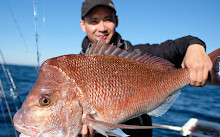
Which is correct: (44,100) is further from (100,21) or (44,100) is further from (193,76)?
(100,21)

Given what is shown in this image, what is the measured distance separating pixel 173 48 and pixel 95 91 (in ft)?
4.58

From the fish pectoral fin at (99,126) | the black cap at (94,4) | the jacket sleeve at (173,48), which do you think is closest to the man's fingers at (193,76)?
the jacket sleeve at (173,48)

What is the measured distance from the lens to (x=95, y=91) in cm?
150

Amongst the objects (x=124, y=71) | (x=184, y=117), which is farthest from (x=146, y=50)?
(x=184, y=117)

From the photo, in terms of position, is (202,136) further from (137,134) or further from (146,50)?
(146,50)

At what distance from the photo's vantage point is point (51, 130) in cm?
141

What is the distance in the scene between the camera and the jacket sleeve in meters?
2.16

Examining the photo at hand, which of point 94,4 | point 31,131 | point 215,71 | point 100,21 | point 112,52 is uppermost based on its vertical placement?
point 94,4

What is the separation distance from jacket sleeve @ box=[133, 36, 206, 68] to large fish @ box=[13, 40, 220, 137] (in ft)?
1.44

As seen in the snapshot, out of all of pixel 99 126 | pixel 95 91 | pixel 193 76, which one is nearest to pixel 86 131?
pixel 99 126

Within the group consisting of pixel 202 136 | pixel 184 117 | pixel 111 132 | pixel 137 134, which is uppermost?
pixel 111 132

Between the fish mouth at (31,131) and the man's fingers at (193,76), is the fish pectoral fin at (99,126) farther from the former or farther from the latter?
the man's fingers at (193,76)

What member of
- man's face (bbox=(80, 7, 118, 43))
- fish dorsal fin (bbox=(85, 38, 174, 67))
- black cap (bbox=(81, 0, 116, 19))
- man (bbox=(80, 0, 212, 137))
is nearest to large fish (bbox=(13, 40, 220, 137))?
fish dorsal fin (bbox=(85, 38, 174, 67))

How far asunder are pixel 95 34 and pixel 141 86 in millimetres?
1299
